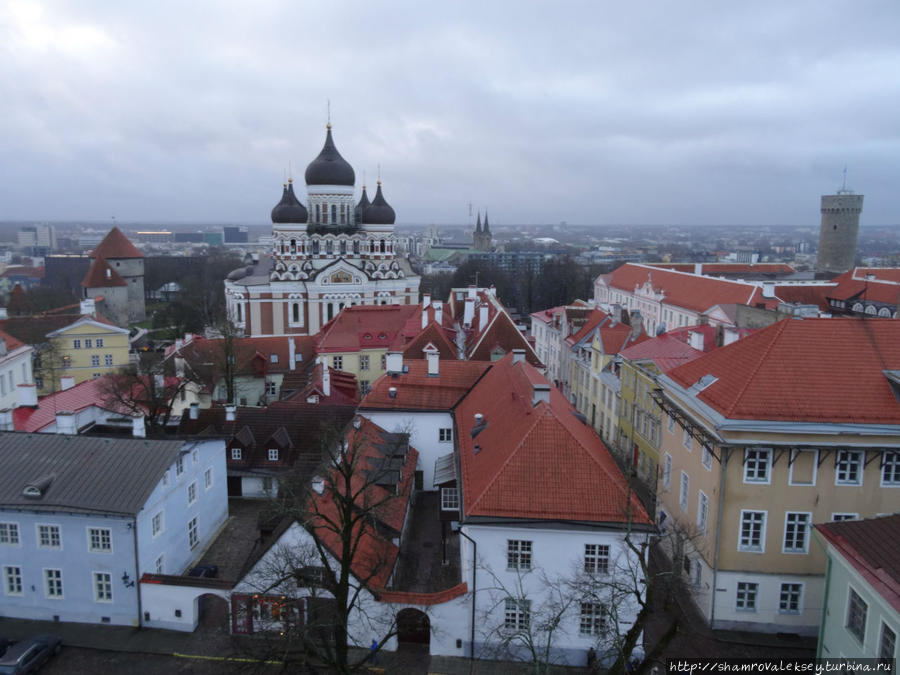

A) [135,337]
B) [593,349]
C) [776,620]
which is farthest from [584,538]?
[135,337]

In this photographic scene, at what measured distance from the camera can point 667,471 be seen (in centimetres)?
2662

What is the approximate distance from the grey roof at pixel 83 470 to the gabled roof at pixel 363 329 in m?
24.3

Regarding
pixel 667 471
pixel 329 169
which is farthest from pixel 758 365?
pixel 329 169

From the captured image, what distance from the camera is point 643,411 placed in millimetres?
33250

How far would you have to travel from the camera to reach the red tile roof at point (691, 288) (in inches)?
2564

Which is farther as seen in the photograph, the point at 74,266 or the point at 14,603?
the point at 74,266

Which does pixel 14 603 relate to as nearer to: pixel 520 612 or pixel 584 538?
pixel 520 612

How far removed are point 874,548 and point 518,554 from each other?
895cm

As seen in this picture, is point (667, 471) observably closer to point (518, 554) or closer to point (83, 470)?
point (518, 554)

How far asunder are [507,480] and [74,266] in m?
130

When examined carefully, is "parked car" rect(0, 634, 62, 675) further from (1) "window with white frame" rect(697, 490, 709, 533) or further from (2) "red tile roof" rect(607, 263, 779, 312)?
(2) "red tile roof" rect(607, 263, 779, 312)

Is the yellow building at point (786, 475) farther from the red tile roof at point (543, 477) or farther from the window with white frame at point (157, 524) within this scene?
the window with white frame at point (157, 524)

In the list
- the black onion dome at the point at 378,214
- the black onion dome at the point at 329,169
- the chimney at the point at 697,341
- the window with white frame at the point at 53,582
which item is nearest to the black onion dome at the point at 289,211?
the black onion dome at the point at 329,169

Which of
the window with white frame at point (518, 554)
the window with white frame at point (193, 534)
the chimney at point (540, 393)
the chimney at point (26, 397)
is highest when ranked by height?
the chimney at point (540, 393)
